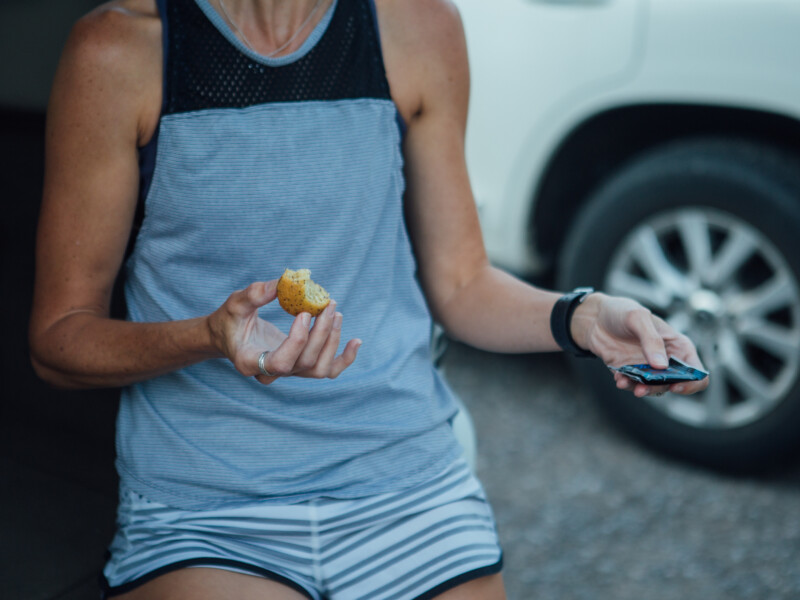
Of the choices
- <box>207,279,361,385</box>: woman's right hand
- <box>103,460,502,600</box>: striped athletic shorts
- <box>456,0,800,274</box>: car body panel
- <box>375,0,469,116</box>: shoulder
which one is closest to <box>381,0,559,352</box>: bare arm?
<box>375,0,469,116</box>: shoulder

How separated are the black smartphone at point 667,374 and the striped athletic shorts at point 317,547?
0.41 meters

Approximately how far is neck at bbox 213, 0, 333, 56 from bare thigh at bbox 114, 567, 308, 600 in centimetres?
85

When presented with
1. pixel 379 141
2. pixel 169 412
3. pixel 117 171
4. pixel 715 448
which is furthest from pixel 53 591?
pixel 715 448

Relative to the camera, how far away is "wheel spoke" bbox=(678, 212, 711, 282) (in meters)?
3.02

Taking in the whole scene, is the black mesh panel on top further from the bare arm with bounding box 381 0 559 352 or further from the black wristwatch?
the black wristwatch

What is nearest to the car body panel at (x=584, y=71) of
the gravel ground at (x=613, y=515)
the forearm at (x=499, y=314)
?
the gravel ground at (x=613, y=515)

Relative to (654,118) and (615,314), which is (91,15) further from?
(654,118)

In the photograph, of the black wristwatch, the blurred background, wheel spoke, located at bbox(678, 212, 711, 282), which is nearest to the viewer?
the black wristwatch

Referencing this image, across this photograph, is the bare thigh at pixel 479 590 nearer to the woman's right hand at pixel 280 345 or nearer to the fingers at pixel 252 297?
the woman's right hand at pixel 280 345

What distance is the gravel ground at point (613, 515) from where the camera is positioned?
8.58 ft

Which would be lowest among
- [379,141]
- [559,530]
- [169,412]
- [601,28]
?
[559,530]

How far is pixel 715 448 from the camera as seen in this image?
3062 mm

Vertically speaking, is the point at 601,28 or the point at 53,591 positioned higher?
the point at 601,28

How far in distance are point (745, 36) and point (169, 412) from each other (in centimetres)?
217
